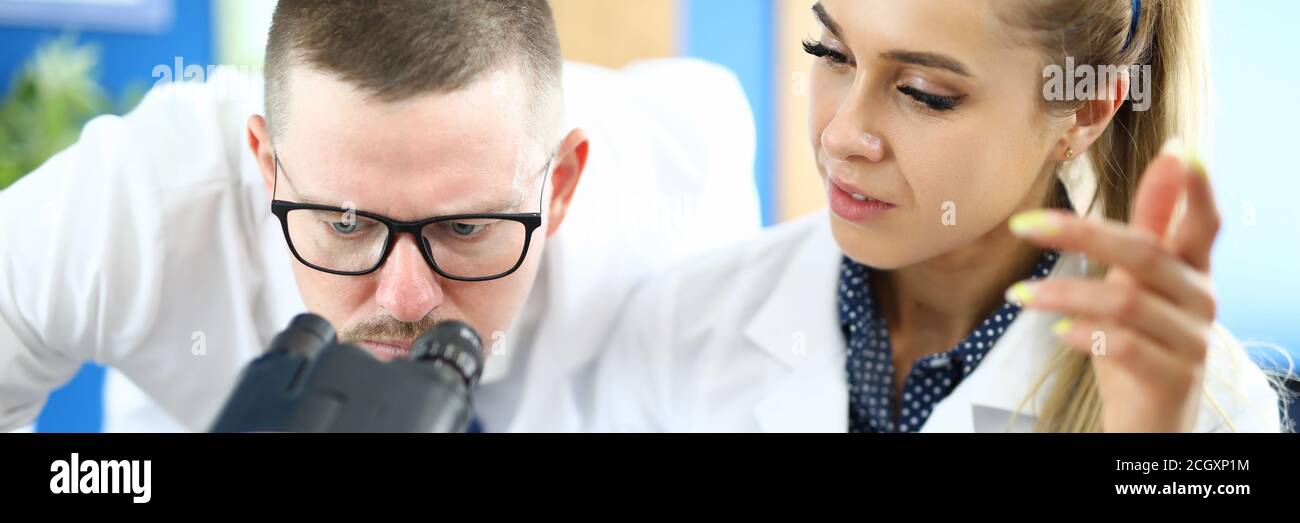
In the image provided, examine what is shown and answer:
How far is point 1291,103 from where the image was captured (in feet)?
2.66

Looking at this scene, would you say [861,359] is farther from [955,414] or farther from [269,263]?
[269,263]

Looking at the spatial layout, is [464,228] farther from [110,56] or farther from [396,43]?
[110,56]

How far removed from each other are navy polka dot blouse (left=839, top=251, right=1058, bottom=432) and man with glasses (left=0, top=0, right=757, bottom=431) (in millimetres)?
192

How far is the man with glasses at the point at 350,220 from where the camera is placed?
681 millimetres

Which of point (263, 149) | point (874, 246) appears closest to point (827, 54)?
point (874, 246)

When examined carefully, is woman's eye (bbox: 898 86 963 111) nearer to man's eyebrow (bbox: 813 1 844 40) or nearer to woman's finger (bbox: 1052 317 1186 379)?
man's eyebrow (bbox: 813 1 844 40)

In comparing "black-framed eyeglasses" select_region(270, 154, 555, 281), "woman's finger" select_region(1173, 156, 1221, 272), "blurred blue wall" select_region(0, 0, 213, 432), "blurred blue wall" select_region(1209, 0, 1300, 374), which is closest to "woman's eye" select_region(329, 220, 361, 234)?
"black-framed eyeglasses" select_region(270, 154, 555, 281)

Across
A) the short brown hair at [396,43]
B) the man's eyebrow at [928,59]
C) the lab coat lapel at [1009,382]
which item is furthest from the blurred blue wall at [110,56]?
the lab coat lapel at [1009,382]

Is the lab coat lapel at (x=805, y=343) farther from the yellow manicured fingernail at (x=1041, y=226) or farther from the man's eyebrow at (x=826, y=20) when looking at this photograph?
the yellow manicured fingernail at (x=1041, y=226)

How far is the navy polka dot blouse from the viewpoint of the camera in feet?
2.81

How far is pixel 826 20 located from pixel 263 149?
42 centimetres

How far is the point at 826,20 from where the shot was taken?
0.74 meters
